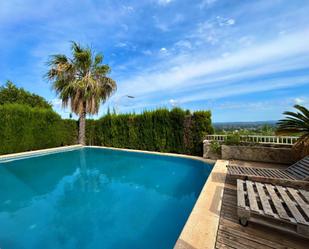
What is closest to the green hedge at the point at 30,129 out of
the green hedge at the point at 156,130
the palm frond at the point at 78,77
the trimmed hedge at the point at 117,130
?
the trimmed hedge at the point at 117,130

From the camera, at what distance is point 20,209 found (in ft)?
13.8

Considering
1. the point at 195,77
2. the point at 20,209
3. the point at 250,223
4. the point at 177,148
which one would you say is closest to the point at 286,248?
the point at 250,223

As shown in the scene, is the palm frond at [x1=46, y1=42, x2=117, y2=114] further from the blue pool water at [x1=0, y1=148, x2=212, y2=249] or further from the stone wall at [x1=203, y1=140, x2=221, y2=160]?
the stone wall at [x1=203, y1=140, x2=221, y2=160]

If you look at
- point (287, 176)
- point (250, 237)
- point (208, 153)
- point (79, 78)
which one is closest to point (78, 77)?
point (79, 78)

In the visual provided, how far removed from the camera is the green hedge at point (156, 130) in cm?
957

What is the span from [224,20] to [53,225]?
28.2 ft

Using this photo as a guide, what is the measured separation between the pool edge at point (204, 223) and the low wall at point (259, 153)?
3.89 m

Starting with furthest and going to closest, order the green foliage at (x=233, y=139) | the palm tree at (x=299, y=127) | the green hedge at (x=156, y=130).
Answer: the green hedge at (x=156, y=130) → the green foliage at (x=233, y=139) → the palm tree at (x=299, y=127)

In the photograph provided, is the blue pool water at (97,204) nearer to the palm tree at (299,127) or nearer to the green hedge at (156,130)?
the green hedge at (156,130)

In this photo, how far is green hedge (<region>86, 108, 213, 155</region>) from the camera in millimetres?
9572

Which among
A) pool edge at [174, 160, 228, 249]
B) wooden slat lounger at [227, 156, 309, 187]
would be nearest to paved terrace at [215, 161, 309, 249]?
pool edge at [174, 160, 228, 249]

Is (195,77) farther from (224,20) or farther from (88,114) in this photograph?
(88,114)

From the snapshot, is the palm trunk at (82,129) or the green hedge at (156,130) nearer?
the green hedge at (156,130)

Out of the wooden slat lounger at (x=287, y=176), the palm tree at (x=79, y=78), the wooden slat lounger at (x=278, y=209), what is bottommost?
the wooden slat lounger at (x=278, y=209)
